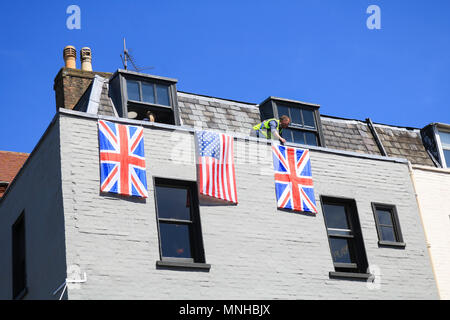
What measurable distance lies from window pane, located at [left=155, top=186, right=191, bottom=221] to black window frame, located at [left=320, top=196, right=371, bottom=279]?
3615mm

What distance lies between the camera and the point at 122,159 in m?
16.6

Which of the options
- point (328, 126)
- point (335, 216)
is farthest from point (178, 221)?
point (328, 126)

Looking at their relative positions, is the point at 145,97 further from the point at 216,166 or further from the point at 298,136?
the point at 298,136

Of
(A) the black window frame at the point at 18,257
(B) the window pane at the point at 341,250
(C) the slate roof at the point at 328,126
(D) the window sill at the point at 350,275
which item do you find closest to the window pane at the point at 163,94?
(C) the slate roof at the point at 328,126

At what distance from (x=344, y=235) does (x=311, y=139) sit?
10.0 ft

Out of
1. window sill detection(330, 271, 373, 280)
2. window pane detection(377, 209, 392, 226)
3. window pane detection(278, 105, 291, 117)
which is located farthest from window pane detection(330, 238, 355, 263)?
window pane detection(278, 105, 291, 117)

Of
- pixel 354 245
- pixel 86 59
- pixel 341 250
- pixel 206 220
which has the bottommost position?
pixel 341 250

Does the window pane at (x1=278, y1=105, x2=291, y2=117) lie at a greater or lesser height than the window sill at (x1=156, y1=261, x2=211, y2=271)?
greater

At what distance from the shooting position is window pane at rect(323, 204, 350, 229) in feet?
62.1

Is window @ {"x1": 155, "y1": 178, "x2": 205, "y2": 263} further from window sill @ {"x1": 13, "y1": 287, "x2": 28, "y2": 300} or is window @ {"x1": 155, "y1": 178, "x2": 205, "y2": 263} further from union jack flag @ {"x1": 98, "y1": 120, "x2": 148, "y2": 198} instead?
window sill @ {"x1": 13, "y1": 287, "x2": 28, "y2": 300}

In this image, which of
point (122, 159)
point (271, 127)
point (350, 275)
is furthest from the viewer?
point (271, 127)

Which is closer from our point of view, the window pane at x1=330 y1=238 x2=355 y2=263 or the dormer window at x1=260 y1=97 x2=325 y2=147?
the window pane at x1=330 y1=238 x2=355 y2=263

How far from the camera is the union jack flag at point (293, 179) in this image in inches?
717
